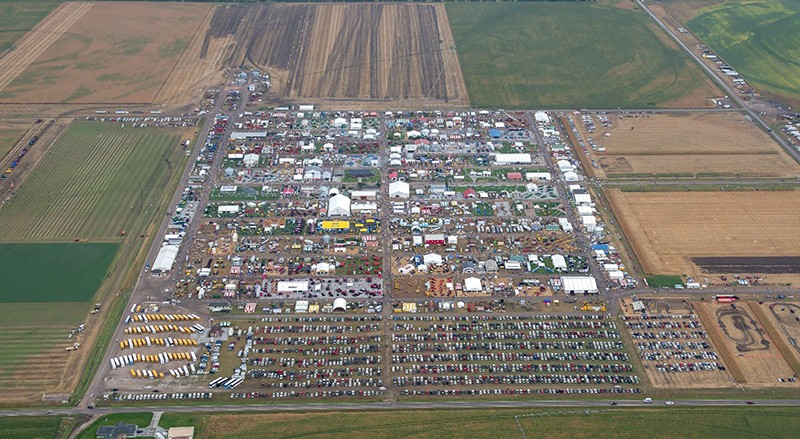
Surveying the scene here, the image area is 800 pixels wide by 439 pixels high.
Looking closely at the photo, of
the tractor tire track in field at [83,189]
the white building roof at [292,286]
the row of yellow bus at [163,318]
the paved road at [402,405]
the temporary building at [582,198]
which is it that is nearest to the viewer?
the paved road at [402,405]

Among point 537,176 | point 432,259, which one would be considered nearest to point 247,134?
point 432,259

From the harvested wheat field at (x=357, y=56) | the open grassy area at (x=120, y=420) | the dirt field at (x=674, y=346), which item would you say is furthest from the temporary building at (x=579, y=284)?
the open grassy area at (x=120, y=420)

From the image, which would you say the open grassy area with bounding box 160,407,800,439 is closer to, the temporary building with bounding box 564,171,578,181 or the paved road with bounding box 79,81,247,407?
the paved road with bounding box 79,81,247,407

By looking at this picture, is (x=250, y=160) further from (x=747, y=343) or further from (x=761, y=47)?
(x=761, y=47)

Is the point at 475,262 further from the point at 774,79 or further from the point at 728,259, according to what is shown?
the point at 774,79

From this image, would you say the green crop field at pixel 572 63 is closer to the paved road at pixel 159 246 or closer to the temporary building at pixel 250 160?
the temporary building at pixel 250 160

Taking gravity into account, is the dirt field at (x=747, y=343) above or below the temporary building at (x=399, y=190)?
below
